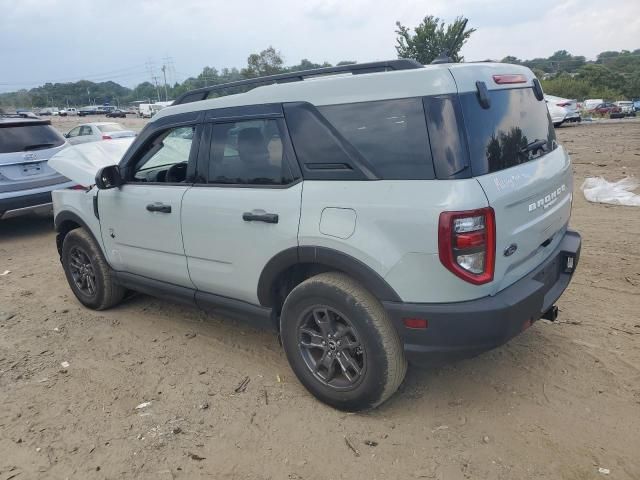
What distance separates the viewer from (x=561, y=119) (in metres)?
20.9

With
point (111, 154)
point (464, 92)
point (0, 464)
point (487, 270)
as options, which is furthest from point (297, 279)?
point (111, 154)

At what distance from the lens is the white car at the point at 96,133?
17.0 meters

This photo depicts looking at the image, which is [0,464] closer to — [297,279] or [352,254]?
[297,279]

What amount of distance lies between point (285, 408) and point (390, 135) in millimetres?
1760

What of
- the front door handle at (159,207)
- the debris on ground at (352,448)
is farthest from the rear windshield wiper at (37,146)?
the debris on ground at (352,448)

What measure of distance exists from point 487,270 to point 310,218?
0.98 metres

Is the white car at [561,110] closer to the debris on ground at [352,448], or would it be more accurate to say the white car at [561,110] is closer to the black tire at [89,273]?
the black tire at [89,273]

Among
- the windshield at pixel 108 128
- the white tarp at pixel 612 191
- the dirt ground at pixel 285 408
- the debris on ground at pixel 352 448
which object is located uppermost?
the windshield at pixel 108 128

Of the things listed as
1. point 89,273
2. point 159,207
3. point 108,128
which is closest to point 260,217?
point 159,207

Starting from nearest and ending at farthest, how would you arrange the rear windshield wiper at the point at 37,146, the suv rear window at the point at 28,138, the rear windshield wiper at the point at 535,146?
the rear windshield wiper at the point at 535,146 → the suv rear window at the point at 28,138 → the rear windshield wiper at the point at 37,146

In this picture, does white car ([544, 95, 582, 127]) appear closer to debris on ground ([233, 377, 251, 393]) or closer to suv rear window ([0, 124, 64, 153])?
suv rear window ([0, 124, 64, 153])

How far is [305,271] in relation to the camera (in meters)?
3.10

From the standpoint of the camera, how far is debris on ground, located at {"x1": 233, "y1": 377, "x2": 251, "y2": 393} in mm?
3258

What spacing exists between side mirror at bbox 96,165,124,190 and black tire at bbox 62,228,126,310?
0.74 metres
